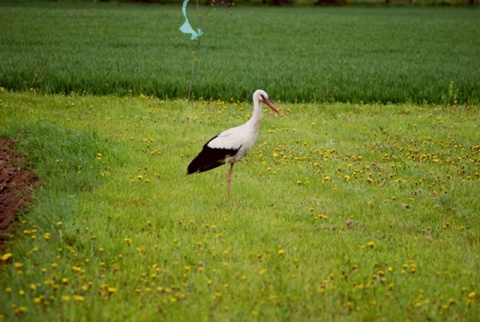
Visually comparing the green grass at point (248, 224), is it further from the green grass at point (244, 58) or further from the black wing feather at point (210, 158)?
the green grass at point (244, 58)

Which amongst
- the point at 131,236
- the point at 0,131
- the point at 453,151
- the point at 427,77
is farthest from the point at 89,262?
the point at 427,77

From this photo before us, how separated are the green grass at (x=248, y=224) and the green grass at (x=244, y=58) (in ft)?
9.90

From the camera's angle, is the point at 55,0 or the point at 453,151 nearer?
the point at 453,151

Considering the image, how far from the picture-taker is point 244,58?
22.2m

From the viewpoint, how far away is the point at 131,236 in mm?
6805

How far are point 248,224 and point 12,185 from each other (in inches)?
123

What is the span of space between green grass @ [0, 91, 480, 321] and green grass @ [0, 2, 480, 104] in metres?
3.02

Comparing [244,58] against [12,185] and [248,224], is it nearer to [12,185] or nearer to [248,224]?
[12,185]

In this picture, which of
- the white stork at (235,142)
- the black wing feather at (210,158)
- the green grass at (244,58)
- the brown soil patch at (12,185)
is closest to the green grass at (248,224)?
the brown soil patch at (12,185)

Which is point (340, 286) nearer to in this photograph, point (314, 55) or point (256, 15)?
point (314, 55)

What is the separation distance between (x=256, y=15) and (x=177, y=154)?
36850 millimetres

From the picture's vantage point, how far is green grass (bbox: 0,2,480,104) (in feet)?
52.1

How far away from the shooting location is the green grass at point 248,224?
17.5 feet

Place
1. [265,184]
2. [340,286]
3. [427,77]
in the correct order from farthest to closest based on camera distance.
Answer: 1. [427,77]
2. [265,184]
3. [340,286]
